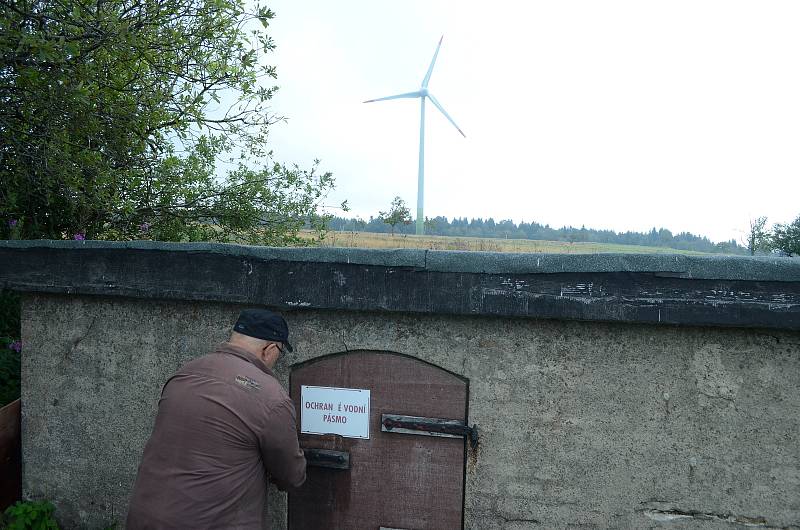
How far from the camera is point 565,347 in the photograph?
3221 mm

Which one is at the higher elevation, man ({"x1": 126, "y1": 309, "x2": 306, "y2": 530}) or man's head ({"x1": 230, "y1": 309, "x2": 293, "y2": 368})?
man's head ({"x1": 230, "y1": 309, "x2": 293, "y2": 368})

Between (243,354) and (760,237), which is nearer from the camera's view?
(243,354)

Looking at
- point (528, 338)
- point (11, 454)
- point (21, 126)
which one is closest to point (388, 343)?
point (528, 338)

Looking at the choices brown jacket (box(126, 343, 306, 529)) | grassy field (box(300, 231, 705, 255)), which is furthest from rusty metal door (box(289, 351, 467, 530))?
grassy field (box(300, 231, 705, 255))

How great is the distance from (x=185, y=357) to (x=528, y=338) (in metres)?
2.00

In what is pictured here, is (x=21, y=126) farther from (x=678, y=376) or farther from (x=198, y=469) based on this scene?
(x=678, y=376)

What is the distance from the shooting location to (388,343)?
338cm

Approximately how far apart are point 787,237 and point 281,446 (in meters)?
40.1

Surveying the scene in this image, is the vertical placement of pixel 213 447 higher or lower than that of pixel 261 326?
lower

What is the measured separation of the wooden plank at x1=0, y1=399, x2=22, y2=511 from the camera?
4137mm

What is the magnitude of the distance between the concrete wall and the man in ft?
2.55

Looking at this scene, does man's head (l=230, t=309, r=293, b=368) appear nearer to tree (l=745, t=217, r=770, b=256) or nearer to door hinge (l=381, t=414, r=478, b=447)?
door hinge (l=381, t=414, r=478, b=447)

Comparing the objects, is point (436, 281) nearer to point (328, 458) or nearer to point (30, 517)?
point (328, 458)

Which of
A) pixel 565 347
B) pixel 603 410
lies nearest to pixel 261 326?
pixel 565 347
